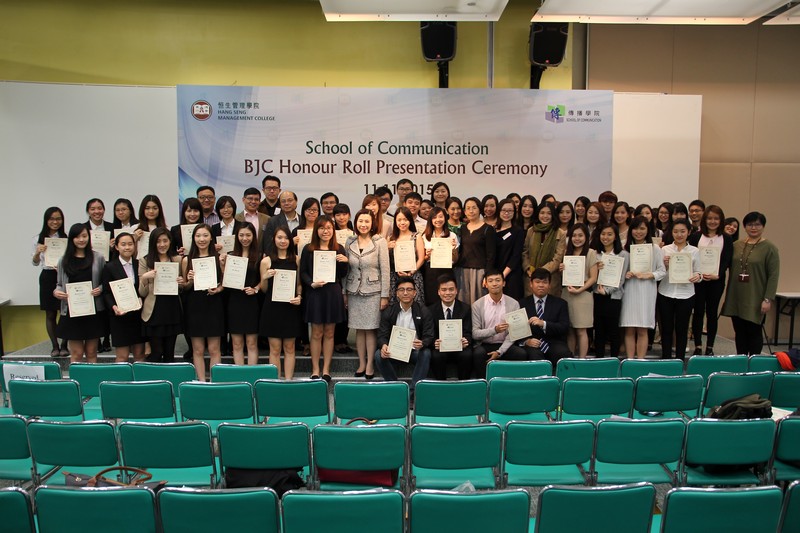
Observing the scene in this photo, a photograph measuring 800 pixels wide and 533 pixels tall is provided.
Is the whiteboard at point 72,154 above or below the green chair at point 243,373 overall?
above

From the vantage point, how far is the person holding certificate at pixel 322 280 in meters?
5.55

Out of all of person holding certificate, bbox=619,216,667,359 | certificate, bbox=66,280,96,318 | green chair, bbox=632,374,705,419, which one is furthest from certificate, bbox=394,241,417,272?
certificate, bbox=66,280,96,318

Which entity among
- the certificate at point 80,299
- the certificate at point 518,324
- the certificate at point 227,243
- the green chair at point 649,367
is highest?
the certificate at point 227,243

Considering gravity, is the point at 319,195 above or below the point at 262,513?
above

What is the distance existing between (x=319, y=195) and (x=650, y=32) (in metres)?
5.62

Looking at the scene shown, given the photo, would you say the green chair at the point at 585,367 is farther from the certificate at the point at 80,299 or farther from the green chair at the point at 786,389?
the certificate at the point at 80,299

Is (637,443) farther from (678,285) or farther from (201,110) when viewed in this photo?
(201,110)

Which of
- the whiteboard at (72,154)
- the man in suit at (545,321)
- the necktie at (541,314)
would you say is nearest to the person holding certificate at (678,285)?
the man in suit at (545,321)

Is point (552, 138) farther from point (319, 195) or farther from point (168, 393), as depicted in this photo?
point (168, 393)

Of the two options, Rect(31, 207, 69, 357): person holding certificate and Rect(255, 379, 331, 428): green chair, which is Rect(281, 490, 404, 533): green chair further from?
→ Rect(31, 207, 69, 357): person holding certificate

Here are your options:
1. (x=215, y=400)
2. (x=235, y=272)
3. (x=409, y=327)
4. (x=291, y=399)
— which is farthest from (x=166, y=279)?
(x=409, y=327)

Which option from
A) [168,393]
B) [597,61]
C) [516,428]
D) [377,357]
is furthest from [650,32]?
[168,393]

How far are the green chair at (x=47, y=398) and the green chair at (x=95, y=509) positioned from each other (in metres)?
1.67

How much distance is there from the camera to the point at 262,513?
7.84 ft
